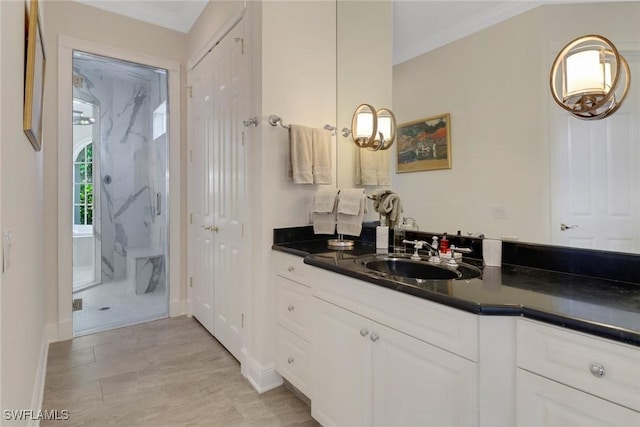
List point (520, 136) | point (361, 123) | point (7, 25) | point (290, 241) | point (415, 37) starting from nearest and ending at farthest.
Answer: point (7, 25) → point (520, 136) → point (415, 37) → point (290, 241) → point (361, 123)

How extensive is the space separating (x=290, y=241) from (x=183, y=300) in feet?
5.85

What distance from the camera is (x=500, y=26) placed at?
4.99 ft

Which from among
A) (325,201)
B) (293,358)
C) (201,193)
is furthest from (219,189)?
(293,358)

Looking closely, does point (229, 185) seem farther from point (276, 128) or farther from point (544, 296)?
point (544, 296)

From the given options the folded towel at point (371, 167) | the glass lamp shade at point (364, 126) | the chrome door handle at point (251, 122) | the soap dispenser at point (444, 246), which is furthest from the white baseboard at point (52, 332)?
the soap dispenser at point (444, 246)

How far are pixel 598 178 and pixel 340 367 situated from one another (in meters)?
1.23

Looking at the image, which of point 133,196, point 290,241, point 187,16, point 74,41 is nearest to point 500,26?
point 290,241

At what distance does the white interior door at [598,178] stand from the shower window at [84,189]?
3529 mm

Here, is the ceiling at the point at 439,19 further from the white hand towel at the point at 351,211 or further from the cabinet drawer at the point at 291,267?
the cabinet drawer at the point at 291,267

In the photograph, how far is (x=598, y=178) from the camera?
1193mm

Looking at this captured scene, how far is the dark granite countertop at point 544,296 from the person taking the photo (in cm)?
80

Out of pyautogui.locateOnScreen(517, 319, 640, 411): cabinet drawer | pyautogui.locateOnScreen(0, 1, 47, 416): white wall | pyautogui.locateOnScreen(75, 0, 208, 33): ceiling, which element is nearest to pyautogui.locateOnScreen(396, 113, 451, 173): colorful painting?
pyautogui.locateOnScreen(517, 319, 640, 411): cabinet drawer

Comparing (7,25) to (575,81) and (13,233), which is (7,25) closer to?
(13,233)

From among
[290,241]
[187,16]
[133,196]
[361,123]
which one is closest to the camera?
[290,241]
